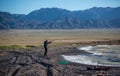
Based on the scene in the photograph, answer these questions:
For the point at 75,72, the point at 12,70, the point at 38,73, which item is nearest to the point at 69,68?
the point at 75,72

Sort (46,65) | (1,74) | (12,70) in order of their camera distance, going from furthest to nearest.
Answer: (46,65) → (12,70) → (1,74)

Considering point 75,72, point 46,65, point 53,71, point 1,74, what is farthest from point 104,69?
point 1,74

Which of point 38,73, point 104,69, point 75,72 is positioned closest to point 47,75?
point 38,73

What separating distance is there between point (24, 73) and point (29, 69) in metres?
1.74

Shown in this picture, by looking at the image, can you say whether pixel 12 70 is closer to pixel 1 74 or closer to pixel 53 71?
pixel 1 74

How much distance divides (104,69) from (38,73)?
498cm

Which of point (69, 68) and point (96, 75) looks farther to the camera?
point (69, 68)

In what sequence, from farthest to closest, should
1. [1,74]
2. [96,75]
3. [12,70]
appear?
[12,70] < [1,74] < [96,75]

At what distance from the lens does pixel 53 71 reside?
19297mm

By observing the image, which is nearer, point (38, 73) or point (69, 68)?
point (38, 73)

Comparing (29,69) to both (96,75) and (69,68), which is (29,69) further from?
(96,75)

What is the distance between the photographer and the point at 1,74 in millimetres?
18656

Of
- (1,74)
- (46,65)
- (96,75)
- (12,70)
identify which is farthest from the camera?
(46,65)

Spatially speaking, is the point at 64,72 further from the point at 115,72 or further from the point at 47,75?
the point at 115,72
